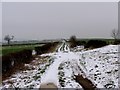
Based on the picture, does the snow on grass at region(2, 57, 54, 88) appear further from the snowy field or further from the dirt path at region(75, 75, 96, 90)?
the dirt path at region(75, 75, 96, 90)

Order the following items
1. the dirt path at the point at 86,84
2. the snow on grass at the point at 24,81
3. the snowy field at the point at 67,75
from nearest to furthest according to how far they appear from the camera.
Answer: the dirt path at the point at 86,84 < the snow on grass at the point at 24,81 < the snowy field at the point at 67,75

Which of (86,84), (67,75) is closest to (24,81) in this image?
(67,75)

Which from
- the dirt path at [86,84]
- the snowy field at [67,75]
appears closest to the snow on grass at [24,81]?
the snowy field at [67,75]

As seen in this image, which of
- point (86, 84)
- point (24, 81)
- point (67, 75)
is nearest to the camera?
point (86, 84)

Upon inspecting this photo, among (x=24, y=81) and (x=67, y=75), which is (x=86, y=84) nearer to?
(x=67, y=75)

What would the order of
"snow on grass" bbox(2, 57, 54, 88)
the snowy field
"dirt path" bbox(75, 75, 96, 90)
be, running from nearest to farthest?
"dirt path" bbox(75, 75, 96, 90), "snow on grass" bbox(2, 57, 54, 88), the snowy field

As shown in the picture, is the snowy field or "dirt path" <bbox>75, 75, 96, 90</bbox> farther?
the snowy field

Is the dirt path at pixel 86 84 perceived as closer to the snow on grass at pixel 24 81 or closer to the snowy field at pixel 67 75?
the snowy field at pixel 67 75

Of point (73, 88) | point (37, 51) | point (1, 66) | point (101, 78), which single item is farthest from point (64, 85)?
point (37, 51)

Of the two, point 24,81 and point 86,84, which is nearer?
point 86,84

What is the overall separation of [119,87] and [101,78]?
10.3 ft

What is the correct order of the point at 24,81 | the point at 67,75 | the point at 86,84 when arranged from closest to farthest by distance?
the point at 86,84
the point at 24,81
the point at 67,75

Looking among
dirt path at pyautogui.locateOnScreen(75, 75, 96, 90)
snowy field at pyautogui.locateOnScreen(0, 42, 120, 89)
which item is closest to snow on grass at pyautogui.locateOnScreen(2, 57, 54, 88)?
snowy field at pyautogui.locateOnScreen(0, 42, 120, 89)

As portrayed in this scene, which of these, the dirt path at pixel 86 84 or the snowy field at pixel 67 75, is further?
the snowy field at pixel 67 75
